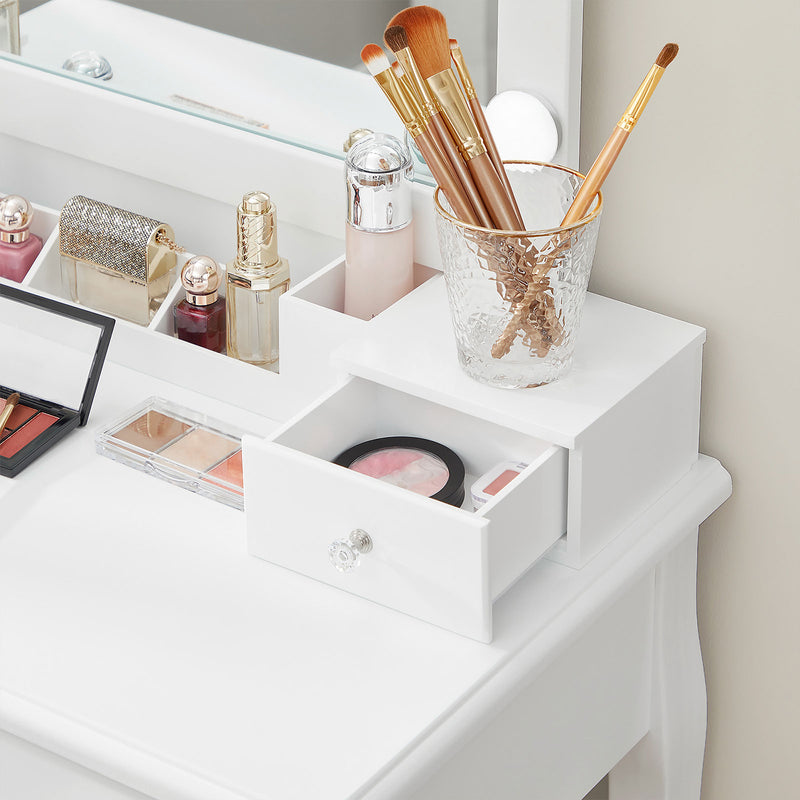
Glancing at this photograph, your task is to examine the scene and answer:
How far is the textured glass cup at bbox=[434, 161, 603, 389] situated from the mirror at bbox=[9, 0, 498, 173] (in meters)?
0.17

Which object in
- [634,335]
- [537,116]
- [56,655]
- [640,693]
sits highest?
Result: [537,116]

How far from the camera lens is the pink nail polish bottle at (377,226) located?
89 cm

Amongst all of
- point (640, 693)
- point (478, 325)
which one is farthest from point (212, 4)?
point (640, 693)

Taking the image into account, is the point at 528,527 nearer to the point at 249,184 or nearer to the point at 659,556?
the point at 659,556

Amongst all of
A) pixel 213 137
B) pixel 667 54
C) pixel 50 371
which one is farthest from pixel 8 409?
pixel 667 54

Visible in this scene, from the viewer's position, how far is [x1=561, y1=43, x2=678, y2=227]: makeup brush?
2.47 ft

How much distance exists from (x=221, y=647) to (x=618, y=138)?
398 mm

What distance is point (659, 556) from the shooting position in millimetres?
864

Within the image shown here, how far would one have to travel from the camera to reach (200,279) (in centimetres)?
98

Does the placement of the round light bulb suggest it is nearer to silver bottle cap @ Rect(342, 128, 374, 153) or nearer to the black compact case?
silver bottle cap @ Rect(342, 128, 374, 153)

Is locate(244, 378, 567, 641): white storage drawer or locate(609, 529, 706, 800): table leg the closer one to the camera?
locate(244, 378, 567, 641): white storage drawer

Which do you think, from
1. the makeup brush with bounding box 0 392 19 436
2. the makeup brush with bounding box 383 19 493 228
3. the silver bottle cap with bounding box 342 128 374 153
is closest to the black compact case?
the makeup brush with bounding box 0 392 19 436

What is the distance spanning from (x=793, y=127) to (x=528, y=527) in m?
0.32

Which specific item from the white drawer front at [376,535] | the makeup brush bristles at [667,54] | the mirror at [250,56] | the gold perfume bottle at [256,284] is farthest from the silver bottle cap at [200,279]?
the makeup brush bristles at [667,54]
